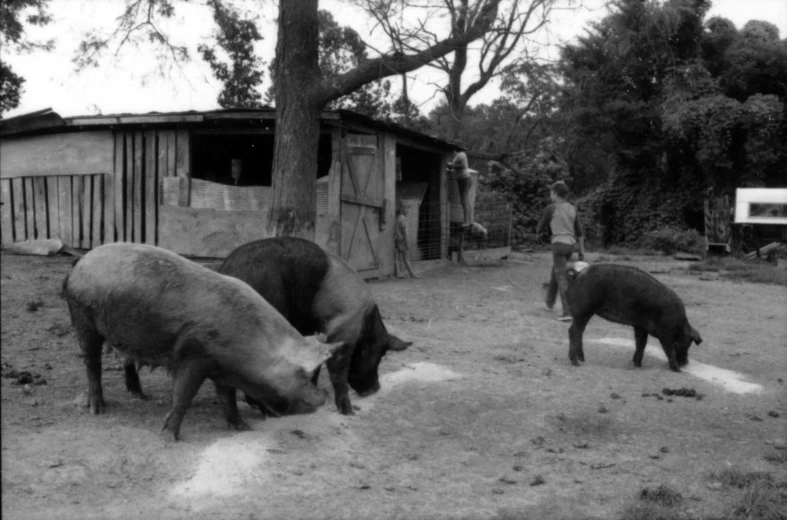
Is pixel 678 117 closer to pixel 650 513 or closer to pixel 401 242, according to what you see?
pixel 401 242

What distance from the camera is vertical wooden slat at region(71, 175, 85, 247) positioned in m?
14.6

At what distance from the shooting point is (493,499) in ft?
14.8

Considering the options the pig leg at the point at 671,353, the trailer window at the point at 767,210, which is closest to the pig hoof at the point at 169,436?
the pig leg at the point at 671,353

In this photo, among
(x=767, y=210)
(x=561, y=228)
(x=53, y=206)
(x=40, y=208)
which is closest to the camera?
(x=561, y=228)

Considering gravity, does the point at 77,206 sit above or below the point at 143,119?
below

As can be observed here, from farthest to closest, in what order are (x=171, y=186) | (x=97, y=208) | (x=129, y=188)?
(x=97, y=208)
(x=129, y=188)
(x=171, y=186)

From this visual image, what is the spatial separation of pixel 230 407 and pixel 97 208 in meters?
10.5

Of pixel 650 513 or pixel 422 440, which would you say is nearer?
pixel 650 513

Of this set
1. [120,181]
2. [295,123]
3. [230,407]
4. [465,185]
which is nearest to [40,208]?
[120,181]

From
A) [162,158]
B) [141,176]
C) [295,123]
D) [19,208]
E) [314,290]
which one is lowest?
[314,290]

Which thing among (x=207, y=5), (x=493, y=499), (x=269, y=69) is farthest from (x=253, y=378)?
(x=269, y=69)

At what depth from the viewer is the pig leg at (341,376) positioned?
577cm

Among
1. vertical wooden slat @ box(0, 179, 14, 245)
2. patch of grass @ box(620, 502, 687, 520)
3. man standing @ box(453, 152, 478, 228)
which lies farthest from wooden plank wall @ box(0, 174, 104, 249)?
patch of grass @ box(620, 502, 687, 520)

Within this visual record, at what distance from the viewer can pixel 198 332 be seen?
15.9 ft
